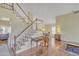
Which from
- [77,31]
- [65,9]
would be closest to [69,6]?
[65,9]

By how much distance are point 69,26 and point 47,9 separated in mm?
533

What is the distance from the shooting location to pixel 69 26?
5.93 ft

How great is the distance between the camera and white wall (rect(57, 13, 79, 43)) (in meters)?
1.78

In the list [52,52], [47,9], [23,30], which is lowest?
[52,52]

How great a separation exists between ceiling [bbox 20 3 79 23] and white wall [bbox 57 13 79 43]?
135 millimetres

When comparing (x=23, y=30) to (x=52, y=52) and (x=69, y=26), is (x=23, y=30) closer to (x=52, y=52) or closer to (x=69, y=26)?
(x=52, y=52)

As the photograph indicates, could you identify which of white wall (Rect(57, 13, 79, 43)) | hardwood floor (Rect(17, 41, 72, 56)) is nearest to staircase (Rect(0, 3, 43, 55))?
hardwood floor (Rect(17, 41, 72, 56))

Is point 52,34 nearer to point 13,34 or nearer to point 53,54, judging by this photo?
point 53,54

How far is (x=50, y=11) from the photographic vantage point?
6.03ft

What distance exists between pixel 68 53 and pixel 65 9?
86 cm

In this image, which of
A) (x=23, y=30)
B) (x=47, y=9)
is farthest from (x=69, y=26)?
(x=23, y=30)

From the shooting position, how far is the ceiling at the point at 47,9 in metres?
1.83

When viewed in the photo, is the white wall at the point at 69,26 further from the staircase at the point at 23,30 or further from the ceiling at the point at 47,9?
the staircase at the point at 23,30

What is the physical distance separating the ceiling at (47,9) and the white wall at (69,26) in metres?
0.13
